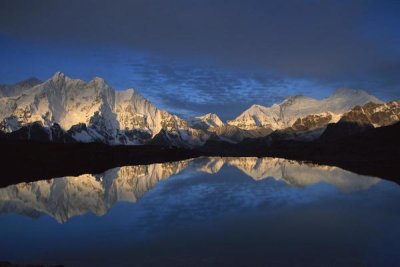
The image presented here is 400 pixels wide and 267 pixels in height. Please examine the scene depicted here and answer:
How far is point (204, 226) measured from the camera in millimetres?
50344

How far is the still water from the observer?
37.3m

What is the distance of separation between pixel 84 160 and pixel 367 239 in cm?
14400

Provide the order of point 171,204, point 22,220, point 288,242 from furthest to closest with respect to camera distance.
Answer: point 171,204, point 22,220, point 288,242

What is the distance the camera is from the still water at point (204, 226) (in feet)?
122

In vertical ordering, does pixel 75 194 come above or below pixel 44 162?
below

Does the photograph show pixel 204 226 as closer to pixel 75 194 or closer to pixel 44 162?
pixel 75 194

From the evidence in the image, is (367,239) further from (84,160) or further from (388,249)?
(84,160)

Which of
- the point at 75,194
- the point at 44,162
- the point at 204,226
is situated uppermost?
the point at 44,162

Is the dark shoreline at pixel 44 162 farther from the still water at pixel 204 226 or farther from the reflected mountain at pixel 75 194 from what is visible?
the still water at pixel 204 226

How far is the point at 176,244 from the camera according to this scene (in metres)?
41.8

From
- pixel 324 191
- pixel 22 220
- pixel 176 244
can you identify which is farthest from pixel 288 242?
pixel 324 191

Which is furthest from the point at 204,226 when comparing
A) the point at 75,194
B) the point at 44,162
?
the point at 44,162

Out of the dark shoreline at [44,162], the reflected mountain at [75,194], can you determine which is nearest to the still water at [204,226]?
the reflected mountain at [75,194]

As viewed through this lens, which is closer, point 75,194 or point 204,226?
point 204,226
